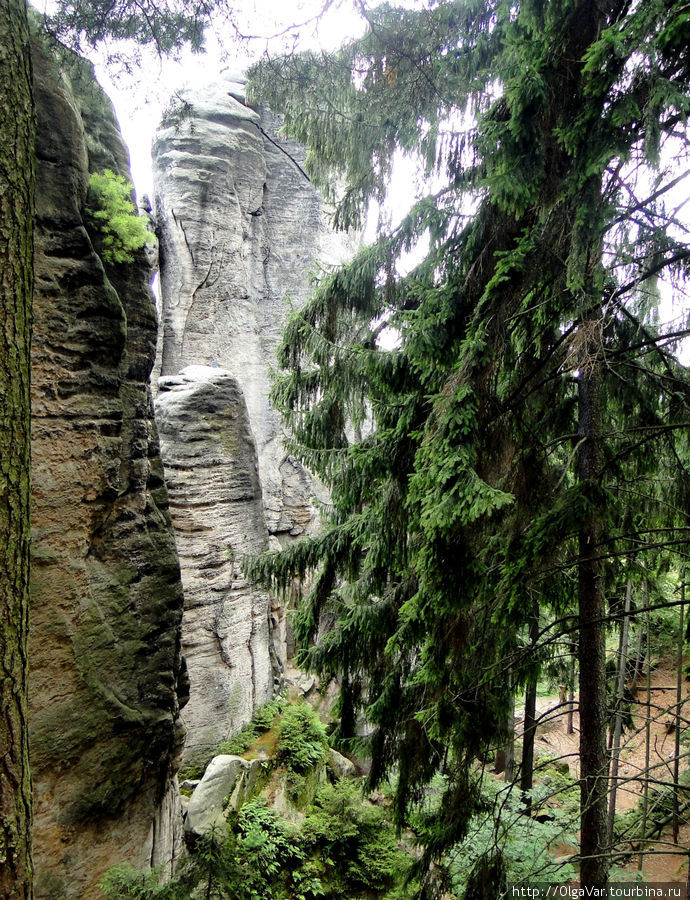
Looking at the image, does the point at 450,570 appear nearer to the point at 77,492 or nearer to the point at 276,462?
the point at 77,492

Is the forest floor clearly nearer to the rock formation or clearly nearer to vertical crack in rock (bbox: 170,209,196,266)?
the rock formation

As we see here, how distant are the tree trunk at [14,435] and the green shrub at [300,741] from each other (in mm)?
6996

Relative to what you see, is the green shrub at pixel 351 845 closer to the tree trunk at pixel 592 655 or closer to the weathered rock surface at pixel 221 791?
the weathered rock surface at pixel 221 791

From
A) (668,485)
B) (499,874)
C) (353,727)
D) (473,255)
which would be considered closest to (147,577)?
(353,727)

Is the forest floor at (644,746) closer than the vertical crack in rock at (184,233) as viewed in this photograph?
Yes

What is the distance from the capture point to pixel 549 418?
4918 millimetres

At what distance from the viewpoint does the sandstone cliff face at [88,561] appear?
13.4ft

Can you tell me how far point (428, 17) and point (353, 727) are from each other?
6387 mm

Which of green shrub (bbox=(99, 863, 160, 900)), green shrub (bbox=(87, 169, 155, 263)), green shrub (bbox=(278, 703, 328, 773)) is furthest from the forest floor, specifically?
green shrub (bbox=(87, 169, 155, 263))

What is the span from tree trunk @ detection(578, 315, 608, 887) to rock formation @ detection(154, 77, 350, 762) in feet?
21.0

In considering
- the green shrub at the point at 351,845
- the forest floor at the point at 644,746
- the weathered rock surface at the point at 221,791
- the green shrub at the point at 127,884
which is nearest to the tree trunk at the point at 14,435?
the green shrub at the point at 127,884

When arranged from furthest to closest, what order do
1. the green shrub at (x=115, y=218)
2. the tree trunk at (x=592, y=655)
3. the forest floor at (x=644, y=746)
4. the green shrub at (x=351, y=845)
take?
the forest floor at (x=644, y=746) → the green shrub at (x=351, y=845) → the green shrub at (x=115, y=218) → the tree trunk at (x=592, y=655)

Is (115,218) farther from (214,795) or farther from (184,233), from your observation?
(184,233)

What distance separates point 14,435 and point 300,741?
8.10 metres
